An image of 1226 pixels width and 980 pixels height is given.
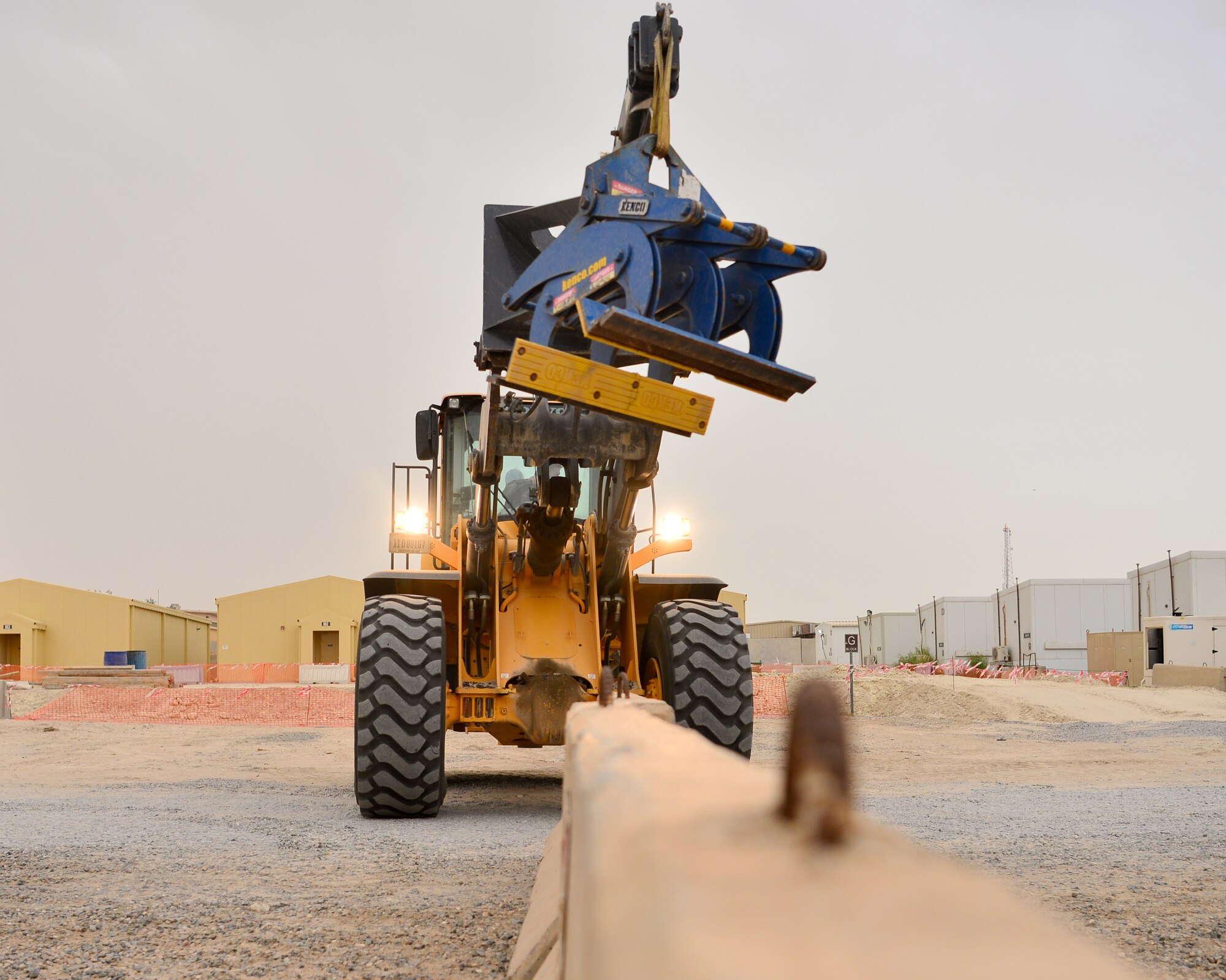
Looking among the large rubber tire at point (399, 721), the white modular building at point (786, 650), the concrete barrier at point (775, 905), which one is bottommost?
the white modular building at point (786, 650)

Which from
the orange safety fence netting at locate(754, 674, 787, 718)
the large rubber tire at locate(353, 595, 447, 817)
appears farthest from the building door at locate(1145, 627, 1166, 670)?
the large rubber tire at locate(353, 595, 447, 817)

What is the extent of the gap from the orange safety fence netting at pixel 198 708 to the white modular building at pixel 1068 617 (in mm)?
34119

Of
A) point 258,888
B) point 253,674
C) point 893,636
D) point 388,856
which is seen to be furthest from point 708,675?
point 893,636

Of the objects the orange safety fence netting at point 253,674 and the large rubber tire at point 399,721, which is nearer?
the large rubber tire at point 399,721

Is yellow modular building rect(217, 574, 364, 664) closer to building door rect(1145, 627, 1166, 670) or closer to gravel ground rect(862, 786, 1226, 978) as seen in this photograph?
building door rect(1145, 627, 1166, 670)

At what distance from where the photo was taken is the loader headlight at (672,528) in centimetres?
909

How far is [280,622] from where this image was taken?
1859 inches

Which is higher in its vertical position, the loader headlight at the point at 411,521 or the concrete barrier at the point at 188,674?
the loader headlight at the point at 411,521

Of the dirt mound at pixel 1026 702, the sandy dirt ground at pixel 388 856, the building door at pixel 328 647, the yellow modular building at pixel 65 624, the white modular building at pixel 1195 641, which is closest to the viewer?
the sandy dirt ground at pixel 388 856

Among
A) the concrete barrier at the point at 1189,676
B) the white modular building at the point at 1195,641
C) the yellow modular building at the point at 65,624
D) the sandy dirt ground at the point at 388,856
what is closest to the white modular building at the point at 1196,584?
the white modular building at the point at 1195,641

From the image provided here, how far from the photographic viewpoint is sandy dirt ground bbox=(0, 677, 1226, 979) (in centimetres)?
381

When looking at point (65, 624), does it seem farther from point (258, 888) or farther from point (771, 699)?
point (258, 888)

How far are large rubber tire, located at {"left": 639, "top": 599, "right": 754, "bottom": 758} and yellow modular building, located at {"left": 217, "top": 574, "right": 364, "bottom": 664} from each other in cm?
4055

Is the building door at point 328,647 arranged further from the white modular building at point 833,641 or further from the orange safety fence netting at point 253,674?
the white modular building at point 833,641
